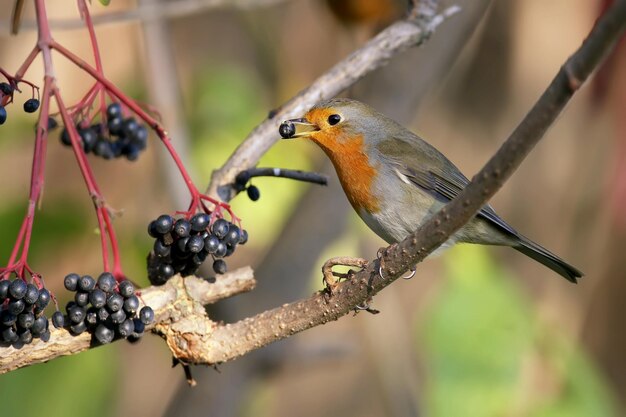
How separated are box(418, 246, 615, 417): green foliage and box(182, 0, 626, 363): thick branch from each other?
4.46 ft

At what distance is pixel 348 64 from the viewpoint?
301cm

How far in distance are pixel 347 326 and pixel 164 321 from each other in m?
3.10

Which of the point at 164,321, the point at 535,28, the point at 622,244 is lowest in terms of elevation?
the point at 164,321

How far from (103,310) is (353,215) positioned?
2596mm

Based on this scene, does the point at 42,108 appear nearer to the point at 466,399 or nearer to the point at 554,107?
the point at 554,107

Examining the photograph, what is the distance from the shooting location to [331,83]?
295 centimetres

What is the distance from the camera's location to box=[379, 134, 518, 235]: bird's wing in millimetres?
3406

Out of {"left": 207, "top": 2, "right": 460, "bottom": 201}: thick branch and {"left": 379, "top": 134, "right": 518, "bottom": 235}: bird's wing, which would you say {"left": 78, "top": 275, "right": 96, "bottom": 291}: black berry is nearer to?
{"left": 207, "top": 2, "right": 460, "bottom": 201}: thick branch

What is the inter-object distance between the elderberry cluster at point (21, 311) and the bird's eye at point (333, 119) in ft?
5.06

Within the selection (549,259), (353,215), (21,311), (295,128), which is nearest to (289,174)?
(295,128)

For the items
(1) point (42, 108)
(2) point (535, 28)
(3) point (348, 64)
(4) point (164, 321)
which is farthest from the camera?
(2) point (535, 28)

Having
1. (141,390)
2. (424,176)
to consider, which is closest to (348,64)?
(424,176)

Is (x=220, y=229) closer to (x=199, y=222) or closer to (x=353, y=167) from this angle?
(x=199, y=222)

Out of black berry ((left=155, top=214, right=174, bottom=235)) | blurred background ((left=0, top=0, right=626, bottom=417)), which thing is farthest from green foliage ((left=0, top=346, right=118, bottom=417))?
black berry ((left=155, top=214, right=174, bottom=235))
